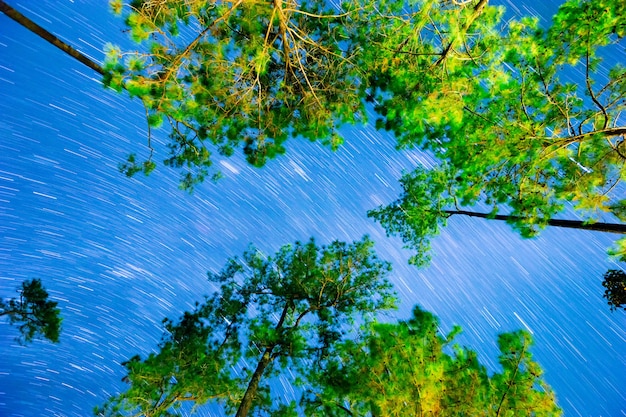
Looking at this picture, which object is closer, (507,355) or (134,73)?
(134,73)

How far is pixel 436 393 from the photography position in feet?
13.8

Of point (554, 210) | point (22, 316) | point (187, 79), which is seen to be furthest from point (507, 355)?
point (22, 316)

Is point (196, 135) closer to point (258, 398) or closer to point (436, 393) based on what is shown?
point (436, 393)

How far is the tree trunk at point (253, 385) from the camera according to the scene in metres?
6.44

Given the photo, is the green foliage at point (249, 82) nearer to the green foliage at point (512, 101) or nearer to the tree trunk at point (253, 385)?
the green foliage at point (512, 101)

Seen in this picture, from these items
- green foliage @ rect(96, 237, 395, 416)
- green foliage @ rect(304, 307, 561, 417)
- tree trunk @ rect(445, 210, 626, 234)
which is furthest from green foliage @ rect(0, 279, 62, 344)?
tree trunk @ rect(445, 210, 626, 234)

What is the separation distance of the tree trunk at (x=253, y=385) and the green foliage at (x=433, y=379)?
2.00 meters

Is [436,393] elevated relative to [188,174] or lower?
lower

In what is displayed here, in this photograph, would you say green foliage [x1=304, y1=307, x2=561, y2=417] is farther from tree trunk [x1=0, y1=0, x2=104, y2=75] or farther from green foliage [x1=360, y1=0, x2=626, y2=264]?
tree trunk [x1=0, y1=0, x2=104, y2=75]

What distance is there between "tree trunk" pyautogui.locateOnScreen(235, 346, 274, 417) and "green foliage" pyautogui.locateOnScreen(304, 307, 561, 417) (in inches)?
78.8

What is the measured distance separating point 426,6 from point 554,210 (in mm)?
3209

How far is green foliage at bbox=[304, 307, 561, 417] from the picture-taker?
4090 millimetres

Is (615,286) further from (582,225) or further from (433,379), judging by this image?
(433,379)

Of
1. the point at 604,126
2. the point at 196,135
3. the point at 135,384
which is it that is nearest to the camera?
the point at 604,126
